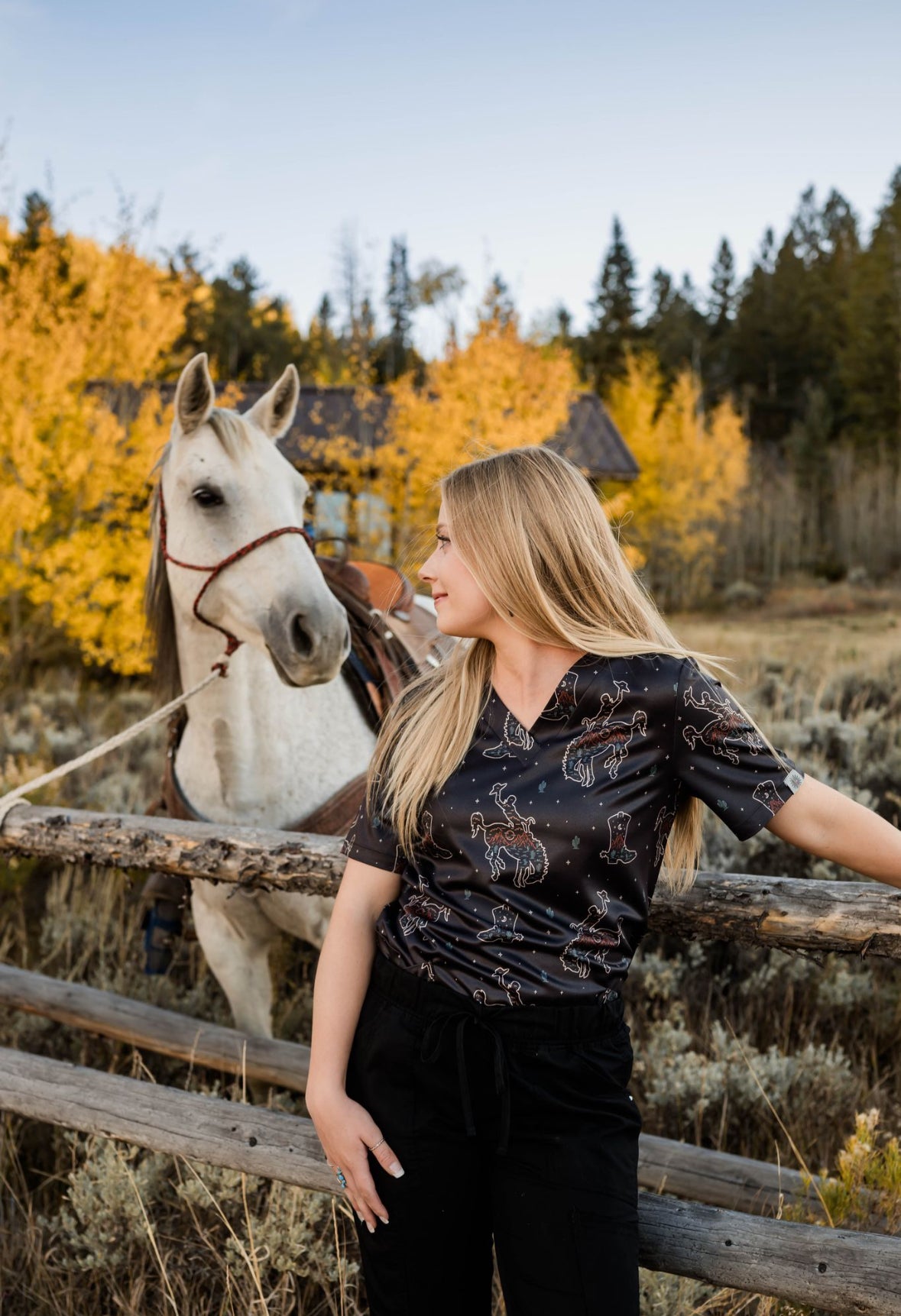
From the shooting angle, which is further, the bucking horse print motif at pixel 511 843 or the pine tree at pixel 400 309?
the pine tree at pixel 400 309

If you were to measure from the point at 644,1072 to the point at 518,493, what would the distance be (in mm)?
2319

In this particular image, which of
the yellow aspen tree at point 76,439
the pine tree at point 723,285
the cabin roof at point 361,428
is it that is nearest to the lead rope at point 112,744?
the yellow aspen tree at point 76,439

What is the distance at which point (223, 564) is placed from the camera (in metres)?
2.41

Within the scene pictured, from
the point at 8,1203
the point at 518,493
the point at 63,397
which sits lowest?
the point at 8,1203

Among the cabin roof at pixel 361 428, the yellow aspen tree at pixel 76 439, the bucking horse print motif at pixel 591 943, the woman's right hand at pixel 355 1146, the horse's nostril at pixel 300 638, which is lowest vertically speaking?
the woman's right hand at pixel 355 1146

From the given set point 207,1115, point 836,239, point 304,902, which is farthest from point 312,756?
point 836,239

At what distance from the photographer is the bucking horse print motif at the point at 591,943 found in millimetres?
1203

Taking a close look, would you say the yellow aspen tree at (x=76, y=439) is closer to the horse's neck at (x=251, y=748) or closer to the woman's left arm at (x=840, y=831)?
the horse's neck at (x=251, y=748)

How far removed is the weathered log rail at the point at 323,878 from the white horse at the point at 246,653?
1.33ft

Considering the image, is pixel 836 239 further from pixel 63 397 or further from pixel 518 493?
pixel 518 493

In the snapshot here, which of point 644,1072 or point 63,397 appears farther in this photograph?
point 63,397

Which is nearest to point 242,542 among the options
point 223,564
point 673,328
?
point 223,564

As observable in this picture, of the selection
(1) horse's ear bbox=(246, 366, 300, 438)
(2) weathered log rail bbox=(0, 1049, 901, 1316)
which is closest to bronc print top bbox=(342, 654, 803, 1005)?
(2) weathered log rail bbox=(0, 1049, 901, 1316)

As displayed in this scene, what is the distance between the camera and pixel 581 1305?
43.1 inches
